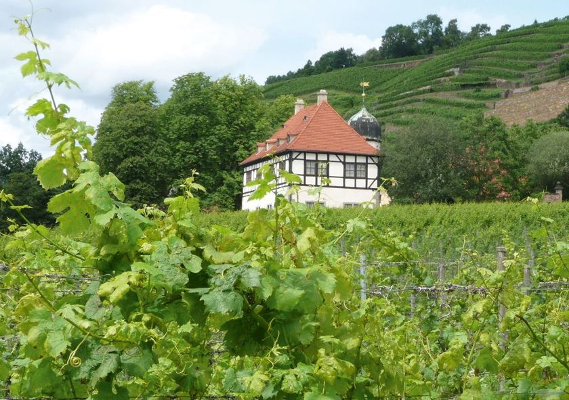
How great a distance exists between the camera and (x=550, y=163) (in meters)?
46.9

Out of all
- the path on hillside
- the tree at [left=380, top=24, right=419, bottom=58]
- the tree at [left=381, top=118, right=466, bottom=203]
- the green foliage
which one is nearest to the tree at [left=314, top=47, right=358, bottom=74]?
the tree at [left=380, top=24, right=419, bottom=58]

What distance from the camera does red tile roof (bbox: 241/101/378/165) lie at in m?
41.2

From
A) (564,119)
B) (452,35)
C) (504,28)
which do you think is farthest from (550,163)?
(452,35)

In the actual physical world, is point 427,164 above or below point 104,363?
below

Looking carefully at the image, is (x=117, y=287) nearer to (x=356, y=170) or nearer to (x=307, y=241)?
(x=307, y=241)

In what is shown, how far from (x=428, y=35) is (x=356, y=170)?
94.0 meters

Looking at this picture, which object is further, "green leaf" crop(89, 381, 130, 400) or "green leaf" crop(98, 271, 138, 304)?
"green leaf" crop(89, 381, 130, 400)

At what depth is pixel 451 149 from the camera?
45031 mm

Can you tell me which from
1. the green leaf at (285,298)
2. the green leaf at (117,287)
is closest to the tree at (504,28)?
the green leaf at (285,298)

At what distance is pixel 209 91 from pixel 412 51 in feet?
281

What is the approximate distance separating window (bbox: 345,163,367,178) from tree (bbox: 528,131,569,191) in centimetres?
1222

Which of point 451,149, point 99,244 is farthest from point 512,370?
point 451,149

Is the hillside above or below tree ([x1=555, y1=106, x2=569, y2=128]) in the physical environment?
above

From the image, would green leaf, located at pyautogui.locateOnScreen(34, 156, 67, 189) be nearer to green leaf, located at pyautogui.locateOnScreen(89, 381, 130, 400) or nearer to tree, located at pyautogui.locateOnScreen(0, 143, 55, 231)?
green leaf, located at pyautogui.locateOnScreen(89, 381, 130, 400)
